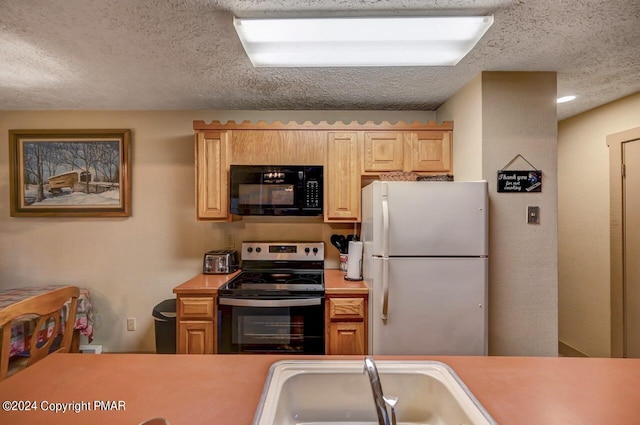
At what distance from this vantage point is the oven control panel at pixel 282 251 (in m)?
2.91

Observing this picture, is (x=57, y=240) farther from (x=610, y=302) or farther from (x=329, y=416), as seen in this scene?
(x=610, y=302)

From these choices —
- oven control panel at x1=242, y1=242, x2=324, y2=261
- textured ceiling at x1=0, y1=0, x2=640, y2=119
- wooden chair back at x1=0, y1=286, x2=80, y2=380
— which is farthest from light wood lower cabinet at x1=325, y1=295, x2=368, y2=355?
textured ceiling at x1=0, y1=0, x2=640, y2=119

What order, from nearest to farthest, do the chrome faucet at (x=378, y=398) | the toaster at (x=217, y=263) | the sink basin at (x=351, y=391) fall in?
the chrome faucet at (x=378, y=398)
the sink basin at (x=351, y=391)
the toaster at (x=217, y=263)

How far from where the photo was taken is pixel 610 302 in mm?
2748

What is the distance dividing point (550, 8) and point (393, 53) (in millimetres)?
713

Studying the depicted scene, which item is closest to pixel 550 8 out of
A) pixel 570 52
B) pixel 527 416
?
pixel 570 52

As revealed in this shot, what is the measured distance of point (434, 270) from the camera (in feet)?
6.68

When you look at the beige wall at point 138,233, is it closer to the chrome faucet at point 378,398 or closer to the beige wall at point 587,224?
the beige wall at point 587,224

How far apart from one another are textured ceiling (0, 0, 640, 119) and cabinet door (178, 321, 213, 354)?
173 centimetres

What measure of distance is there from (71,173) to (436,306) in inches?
131

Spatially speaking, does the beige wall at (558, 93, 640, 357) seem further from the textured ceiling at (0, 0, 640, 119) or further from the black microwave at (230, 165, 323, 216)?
the black microwave at (230, 165, 323, 216)

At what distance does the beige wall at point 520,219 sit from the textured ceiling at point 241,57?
16cm

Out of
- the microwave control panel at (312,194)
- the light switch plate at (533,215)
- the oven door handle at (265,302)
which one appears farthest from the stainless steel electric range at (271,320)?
the light switch plate at (533,215)

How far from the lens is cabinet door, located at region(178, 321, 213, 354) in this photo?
2.28m
